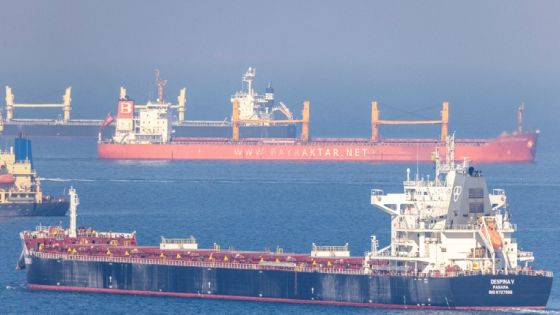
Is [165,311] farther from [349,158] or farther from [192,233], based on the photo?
Result: [349,158]

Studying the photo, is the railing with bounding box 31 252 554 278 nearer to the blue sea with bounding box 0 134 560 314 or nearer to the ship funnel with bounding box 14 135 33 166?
the blue sea with bounding box 0 134 560 314

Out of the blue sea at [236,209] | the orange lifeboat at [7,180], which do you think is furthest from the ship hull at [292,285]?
the orange lifeboat at [7,180]

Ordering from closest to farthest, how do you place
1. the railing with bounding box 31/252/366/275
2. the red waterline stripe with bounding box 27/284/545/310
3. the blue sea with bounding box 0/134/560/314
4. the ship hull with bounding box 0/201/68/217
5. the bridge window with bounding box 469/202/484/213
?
the red waterline stripe with bounding box 27/284/545/310, the bridge window with bounding box 469/202/484/213, the railing with bounding box 31/252/366/275, the blue sea with bounding box 0/134/560/314, the ship hull with bounding box 0/201/68/217

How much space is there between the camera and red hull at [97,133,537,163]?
158750mm

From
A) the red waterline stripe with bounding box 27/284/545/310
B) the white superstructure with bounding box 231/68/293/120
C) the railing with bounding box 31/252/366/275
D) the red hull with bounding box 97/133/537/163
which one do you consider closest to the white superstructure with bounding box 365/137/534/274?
the red waterline stripe with bounding box 27/284/545/310

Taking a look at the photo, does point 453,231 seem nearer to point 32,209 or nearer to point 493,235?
point 493,235

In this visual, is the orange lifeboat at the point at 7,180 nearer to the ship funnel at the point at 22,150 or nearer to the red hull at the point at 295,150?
the ship funnel at the point at 22,150

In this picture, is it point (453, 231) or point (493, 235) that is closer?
point (493, 235)

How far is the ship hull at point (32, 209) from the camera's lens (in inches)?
3831

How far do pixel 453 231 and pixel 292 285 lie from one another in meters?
6.20

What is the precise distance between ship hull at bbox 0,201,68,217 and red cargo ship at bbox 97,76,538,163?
62172 mm

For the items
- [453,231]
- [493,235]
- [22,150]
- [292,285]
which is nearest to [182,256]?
[292,285]

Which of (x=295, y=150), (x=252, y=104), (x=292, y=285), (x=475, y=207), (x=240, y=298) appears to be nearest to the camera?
(x=475, y=207)

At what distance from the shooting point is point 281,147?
163000 mm
